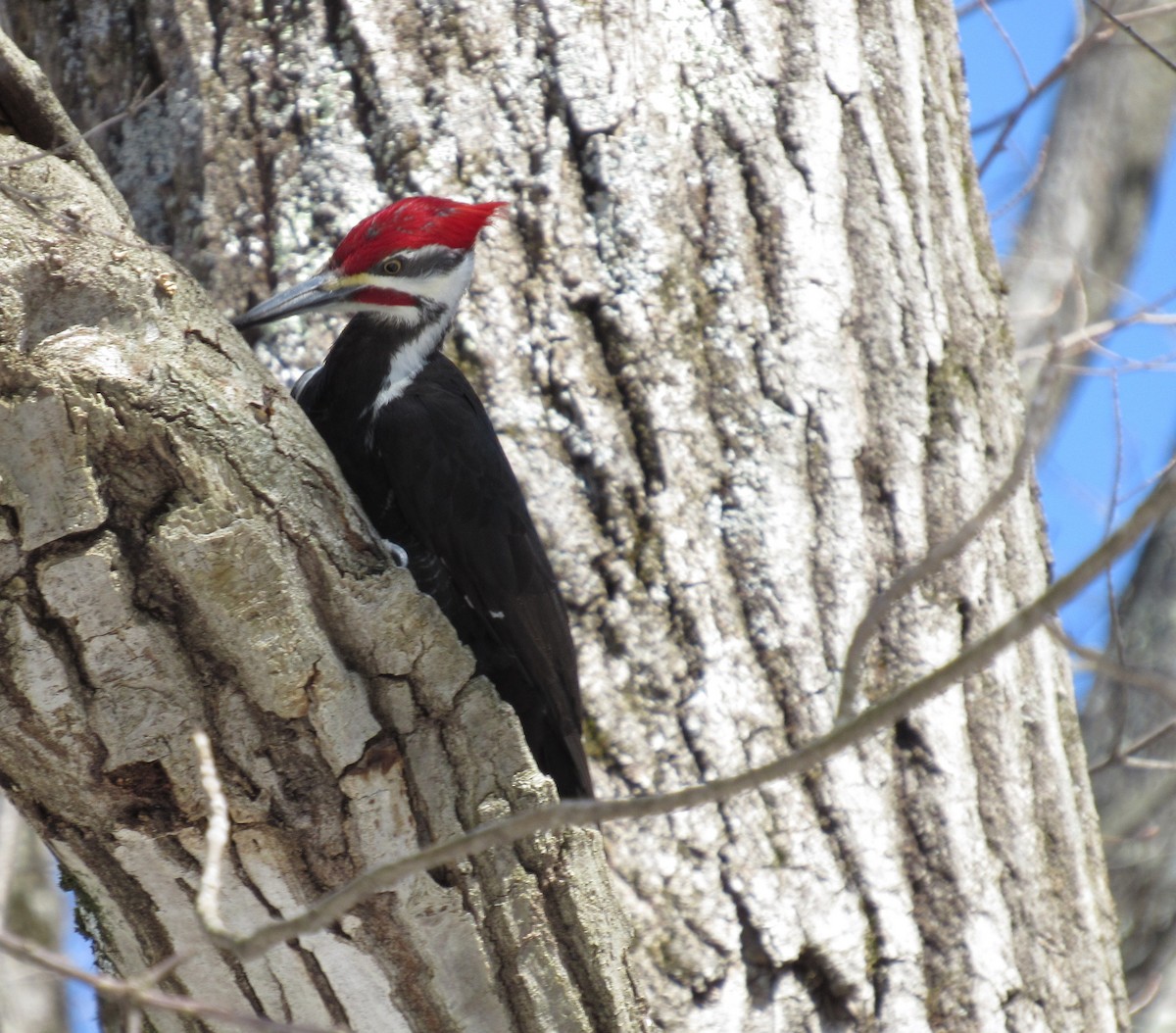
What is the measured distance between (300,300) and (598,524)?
0.63 meters

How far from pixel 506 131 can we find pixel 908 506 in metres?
0.93

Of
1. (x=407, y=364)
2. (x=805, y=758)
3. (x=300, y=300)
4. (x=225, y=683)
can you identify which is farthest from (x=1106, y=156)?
(x=805, y=758)

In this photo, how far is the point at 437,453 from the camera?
2150 millimetres

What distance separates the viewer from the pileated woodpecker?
2059 mm

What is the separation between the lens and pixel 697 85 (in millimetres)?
2320

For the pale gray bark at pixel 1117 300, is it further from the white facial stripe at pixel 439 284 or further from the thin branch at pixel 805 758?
the thin branch at pixel 805 758

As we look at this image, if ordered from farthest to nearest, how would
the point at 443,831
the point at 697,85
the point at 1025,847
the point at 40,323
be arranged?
1. the point at 697,85
2. the point at 1025,847
3. the point at 443,831
4. the point at 40,323

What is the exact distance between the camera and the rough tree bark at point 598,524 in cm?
147

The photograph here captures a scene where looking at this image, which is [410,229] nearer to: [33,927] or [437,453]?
[437,453]

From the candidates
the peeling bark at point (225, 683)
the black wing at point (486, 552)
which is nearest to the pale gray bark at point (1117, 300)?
the black wing at point (486, 552)

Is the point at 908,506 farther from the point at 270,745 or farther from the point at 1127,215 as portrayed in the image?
the point at 1127,215

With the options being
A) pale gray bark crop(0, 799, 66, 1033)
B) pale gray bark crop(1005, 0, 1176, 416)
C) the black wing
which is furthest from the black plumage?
pale gray bark crop(1005, 0, 1176, 416)

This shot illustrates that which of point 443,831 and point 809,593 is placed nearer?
point 443,831

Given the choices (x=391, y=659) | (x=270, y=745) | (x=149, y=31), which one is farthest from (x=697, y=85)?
(x=270, y=745)
